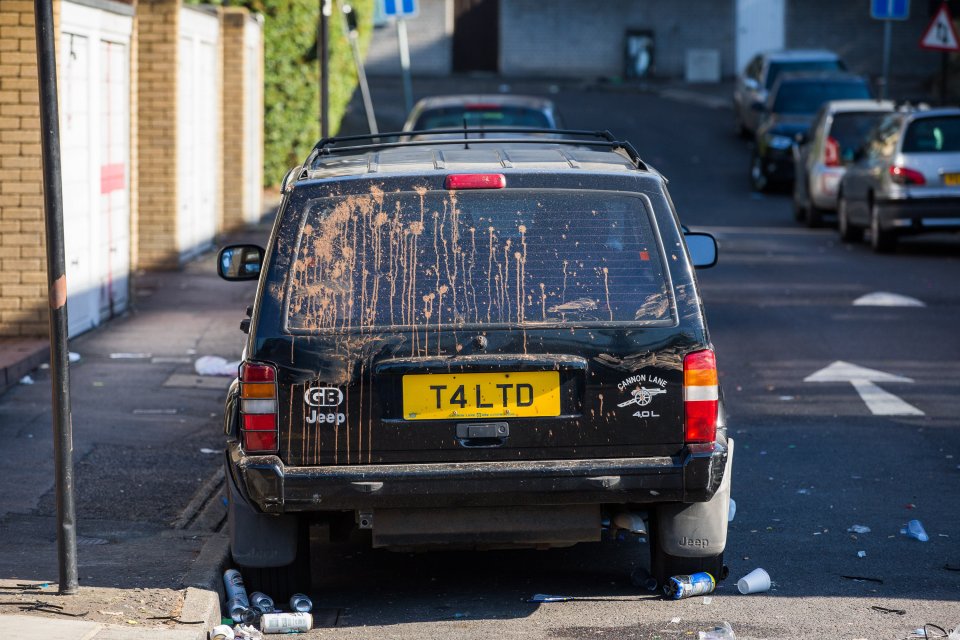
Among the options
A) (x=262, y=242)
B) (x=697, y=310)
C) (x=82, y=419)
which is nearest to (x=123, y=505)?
(x=82, y=419)

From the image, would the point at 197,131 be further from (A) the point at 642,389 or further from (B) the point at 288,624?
(A) the point at 642,389

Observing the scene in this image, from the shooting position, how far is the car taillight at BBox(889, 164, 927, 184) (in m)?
17.9

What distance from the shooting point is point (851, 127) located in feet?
71.3

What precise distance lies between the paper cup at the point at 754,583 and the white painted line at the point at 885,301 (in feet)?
27.7

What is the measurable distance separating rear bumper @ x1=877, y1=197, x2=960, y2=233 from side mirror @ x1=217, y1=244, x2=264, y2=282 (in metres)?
12.1

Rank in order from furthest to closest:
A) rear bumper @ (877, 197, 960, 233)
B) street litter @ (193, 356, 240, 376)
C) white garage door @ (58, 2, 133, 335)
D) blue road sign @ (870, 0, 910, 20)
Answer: blue road sign @ (870, 0, 910, 20) → rear bumper @ (877, 197, 960, 233) → white garage door @ (58, 2, 133, 335) → street litter @ (193, 356, 240, 376)

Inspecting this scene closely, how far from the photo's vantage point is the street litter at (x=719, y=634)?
18.4 feet

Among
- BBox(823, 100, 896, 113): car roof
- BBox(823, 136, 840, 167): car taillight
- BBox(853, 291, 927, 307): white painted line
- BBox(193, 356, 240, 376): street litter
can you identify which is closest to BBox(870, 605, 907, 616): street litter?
BBox(193, 356, 240, 376): street litter

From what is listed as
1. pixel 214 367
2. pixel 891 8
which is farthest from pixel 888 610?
pixel 891 8

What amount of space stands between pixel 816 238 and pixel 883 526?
1366cm

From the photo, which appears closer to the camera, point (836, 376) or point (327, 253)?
point (327, 253)

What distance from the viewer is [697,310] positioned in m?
5.63

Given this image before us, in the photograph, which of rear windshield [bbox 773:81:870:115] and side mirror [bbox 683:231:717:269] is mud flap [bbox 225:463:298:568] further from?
rear windshield [bbox 773:81:870:115]

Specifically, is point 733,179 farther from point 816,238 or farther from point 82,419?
point 82,419
